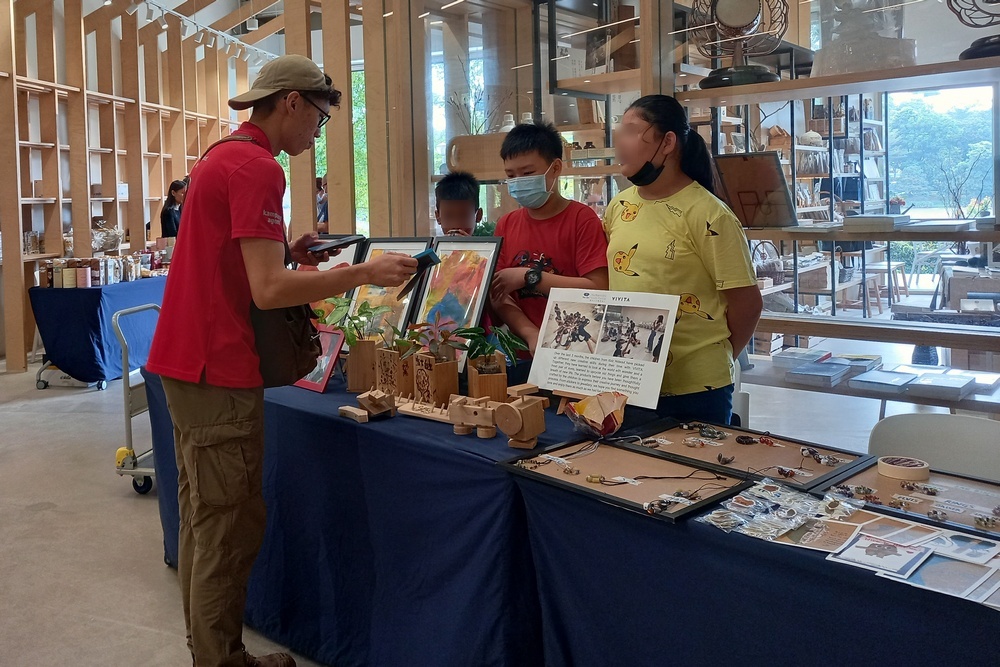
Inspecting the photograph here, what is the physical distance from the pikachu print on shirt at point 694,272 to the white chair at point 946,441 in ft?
1.62

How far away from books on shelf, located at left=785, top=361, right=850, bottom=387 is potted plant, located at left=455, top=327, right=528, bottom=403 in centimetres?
126

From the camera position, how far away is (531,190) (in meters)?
2.59

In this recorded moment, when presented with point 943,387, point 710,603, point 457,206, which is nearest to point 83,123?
point 457,206

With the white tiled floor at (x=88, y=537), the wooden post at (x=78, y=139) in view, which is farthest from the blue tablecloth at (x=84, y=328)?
the wooden post at (x=78, y=139)

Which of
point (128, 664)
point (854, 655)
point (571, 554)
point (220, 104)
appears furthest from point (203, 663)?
point (220, 104)

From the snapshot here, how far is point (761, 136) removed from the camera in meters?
3.38

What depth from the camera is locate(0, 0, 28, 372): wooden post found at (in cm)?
762

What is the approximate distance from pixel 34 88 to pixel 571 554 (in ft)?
27.9

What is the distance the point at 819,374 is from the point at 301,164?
102 inches

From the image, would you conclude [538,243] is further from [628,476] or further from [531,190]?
[628,476]

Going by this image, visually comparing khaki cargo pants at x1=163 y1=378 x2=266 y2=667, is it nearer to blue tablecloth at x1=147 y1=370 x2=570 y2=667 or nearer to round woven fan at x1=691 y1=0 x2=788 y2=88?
blue tablecloth at x1=147 y1=370 x2=570 y2=667

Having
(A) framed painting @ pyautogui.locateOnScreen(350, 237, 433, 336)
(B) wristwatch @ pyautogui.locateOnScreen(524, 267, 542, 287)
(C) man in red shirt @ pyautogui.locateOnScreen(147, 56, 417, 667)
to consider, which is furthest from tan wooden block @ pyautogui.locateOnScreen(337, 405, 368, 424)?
(B) wristwatch @ pyautogui.locateOnScreen(524, 267, 542, 287)

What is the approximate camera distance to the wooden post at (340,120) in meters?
4.00

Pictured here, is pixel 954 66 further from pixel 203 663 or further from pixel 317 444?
pixel 203 663
